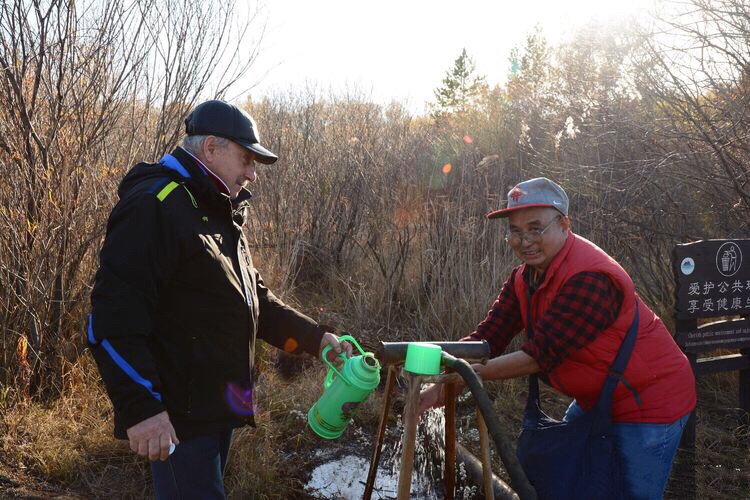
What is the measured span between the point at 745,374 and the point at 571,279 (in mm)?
3358

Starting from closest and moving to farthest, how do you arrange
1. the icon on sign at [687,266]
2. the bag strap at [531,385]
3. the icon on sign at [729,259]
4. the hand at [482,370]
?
the hand at [482,370] → the bag strap at [531,385] → the icon on sign at [687,266] → the icon on sign at [729,259]

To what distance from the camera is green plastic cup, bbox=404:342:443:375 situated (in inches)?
71.6

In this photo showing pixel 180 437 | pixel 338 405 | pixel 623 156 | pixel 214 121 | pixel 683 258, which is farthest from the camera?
pixel 623 156

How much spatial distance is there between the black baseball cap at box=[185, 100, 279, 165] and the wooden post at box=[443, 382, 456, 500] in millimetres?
1032

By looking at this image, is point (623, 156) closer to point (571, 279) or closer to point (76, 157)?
point (571, 279)

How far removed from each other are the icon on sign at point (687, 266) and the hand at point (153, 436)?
3.60 m

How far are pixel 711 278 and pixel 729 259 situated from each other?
23 centimetres

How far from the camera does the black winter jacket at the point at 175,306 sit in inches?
71.7

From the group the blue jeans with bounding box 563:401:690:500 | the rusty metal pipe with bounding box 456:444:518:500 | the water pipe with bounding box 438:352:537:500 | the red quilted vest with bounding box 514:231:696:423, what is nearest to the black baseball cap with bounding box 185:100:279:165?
the water pipe with bounding box 438:352:537:500

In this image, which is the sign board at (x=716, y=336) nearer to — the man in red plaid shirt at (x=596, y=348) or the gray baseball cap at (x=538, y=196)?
the man in red plaid shirt at (x=596, y=348)

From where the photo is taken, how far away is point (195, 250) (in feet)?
6.57

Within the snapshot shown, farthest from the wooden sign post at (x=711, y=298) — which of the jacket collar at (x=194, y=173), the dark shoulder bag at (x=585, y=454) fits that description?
the jacket collar at (x=194, y=173)

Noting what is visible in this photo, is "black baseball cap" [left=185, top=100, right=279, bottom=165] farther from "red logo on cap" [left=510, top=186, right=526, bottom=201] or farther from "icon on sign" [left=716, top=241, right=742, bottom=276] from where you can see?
"icon on sign" [left=716, top=241, right=742, bottom=276]

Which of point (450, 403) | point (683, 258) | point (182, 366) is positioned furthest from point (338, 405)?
point (683, 258)
